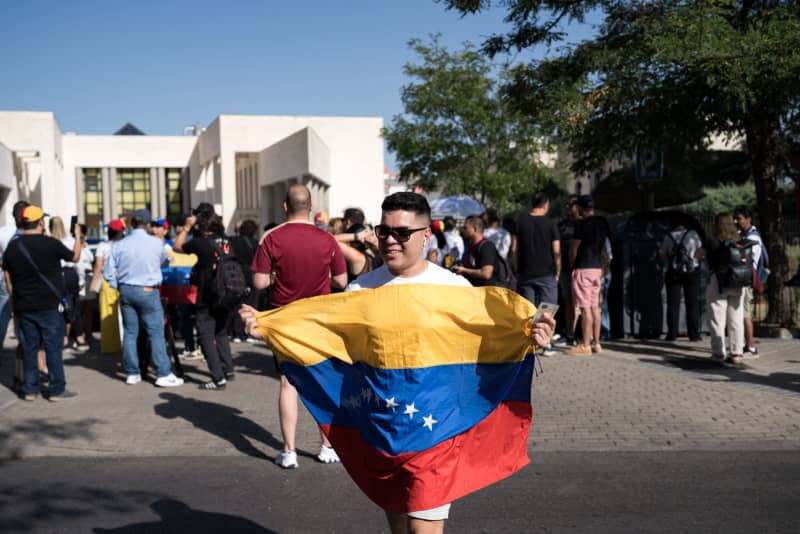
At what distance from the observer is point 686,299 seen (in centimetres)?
1161

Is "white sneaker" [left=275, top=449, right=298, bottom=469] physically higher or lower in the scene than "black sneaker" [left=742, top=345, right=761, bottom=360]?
lower

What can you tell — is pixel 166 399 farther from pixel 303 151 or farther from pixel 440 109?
pixel 440 109

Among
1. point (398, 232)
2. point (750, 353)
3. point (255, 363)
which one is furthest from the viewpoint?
point (255, 363)

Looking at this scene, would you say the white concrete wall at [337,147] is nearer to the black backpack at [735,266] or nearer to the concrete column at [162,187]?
the concrete column at [162,187]

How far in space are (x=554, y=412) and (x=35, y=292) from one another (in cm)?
534

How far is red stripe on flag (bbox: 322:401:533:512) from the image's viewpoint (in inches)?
127

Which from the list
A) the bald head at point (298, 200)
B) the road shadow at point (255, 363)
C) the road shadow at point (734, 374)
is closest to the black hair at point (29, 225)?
the road shadow at point (255, 363)

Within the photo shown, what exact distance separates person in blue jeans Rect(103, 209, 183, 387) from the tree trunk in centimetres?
838

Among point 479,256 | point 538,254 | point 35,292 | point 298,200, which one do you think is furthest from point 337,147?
point 298,200

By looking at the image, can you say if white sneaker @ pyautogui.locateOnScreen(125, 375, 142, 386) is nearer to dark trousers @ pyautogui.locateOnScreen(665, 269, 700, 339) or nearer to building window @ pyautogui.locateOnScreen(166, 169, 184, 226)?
dark trousers @ pyautogui.locateOnScreen(665, 269, 700, 339)

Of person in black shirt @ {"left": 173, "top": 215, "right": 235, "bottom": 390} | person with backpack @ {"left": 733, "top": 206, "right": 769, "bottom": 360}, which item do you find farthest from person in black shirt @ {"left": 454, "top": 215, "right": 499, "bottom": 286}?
person with backpack @ {"left": 733, "top": 206, "right": 769, "bottom": 360}

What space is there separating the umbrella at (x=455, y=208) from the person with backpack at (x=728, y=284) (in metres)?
11.6

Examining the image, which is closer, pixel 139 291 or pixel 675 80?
pixel 139 291

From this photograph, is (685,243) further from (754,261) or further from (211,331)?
(211,331)
